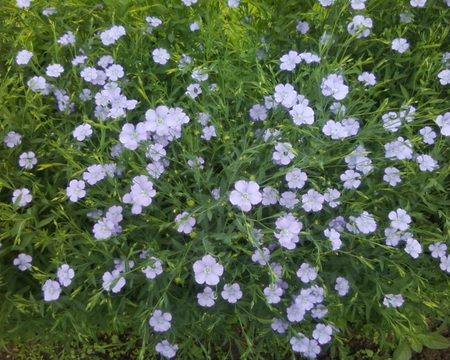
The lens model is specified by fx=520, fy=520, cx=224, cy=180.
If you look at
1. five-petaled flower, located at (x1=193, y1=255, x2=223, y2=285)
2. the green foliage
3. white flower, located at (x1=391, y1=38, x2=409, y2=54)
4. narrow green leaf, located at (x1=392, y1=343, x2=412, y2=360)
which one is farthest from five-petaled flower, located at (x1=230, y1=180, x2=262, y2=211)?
narrow green leaf, located at (x1=392, y1=343, x2=412, y2=360)

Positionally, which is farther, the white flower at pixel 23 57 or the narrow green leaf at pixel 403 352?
the narrow green leaf at pixel 403 352

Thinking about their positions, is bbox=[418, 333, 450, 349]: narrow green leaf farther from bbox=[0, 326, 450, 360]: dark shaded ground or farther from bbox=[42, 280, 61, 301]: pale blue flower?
bbox=[42, 280, 61, 301]: pale blue flower

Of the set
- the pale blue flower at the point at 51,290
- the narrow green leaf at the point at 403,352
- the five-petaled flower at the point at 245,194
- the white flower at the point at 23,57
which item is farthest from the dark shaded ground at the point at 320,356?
the white flower at the point at 23,57

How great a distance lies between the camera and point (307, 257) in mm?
2217

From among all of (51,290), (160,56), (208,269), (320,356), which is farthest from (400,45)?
(51,290)

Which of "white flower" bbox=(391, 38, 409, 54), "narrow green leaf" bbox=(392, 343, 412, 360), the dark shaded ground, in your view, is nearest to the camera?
"white flower" bbox=(391, 38, 409, 54)

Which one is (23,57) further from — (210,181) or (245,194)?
(245,194)

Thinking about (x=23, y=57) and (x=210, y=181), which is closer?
(x=210, y=181)

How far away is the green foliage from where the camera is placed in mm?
2080

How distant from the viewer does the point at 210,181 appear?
2.11 metres

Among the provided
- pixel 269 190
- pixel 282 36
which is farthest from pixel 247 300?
pixel 282 36

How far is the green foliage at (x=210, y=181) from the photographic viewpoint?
6.82 ft

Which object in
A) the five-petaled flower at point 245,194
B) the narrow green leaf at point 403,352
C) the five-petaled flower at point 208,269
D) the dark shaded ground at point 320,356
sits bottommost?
the dark shaded ground at point 320,356

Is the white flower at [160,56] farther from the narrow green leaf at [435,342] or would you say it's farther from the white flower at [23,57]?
the narrow green leaf at [435,342]
